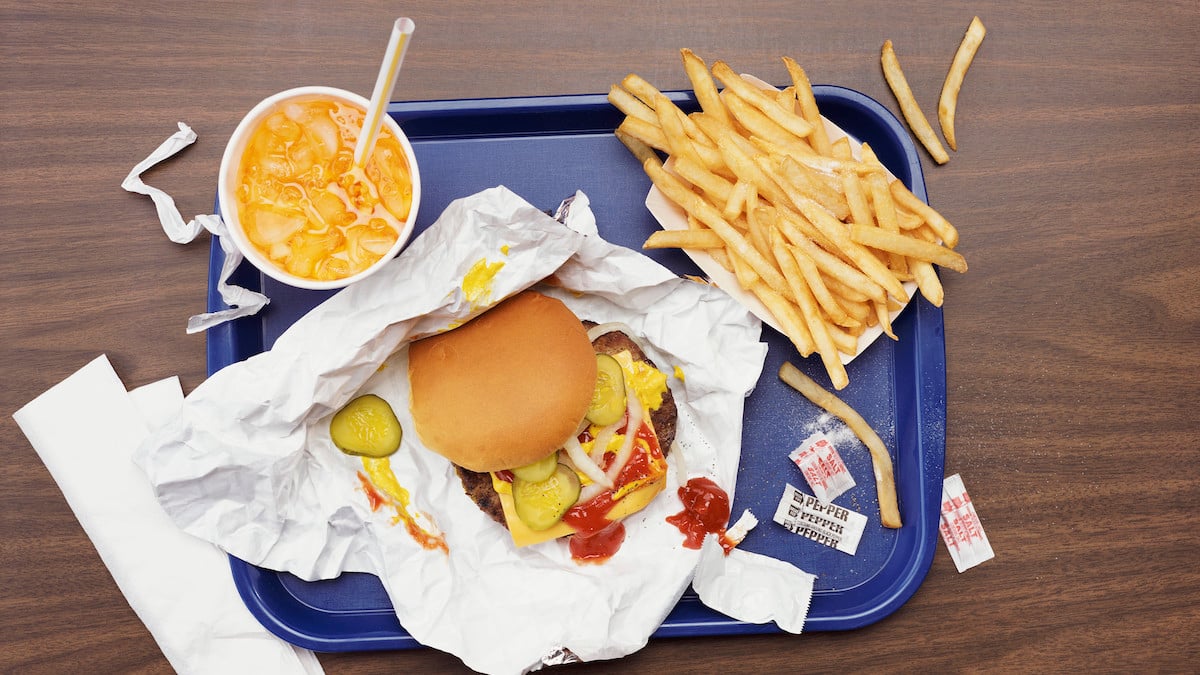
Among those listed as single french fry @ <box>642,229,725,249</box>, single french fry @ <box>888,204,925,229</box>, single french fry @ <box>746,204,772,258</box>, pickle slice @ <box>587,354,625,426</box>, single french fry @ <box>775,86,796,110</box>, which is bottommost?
pickle slice @ <box>587,354,625,426</box>

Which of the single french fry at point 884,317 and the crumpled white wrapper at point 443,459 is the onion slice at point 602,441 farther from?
A: the single french fry at point 884,317

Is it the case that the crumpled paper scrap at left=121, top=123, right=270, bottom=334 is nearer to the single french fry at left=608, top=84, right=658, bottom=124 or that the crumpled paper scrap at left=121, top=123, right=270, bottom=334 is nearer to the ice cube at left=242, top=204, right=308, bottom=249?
the ice cube at left=242, top=204, right=308, bottom=249

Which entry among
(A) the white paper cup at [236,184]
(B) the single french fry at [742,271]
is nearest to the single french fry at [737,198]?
(B) the single french fry at [742,271]

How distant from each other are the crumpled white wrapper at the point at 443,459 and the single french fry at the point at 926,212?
16.4 inches

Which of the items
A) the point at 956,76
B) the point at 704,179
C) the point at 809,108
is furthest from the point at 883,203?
the point at 956,76

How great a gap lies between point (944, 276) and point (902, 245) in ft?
1.27

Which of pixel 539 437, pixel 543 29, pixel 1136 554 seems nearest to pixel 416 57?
pixel 543 29

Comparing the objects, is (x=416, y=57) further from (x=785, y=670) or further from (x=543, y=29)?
(x=785, y=670)

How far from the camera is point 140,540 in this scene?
185 cm

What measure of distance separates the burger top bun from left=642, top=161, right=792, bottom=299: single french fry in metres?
0.36

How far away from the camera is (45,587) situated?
189 centimetres

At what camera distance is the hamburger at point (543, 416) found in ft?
5.49

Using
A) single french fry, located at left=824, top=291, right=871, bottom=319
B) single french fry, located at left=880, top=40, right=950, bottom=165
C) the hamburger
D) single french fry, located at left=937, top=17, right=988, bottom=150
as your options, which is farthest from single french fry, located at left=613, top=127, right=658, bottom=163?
single french fry, located at left=937, top=17, right=988, bottom=150

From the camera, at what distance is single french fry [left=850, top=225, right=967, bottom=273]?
1616mm
